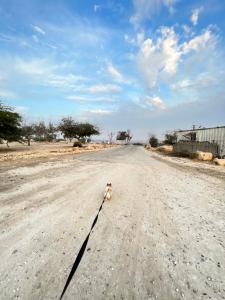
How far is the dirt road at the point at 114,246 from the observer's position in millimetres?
3191

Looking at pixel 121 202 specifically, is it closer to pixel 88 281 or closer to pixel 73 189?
pixel 73 189

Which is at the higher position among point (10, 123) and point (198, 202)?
point (10, 123)

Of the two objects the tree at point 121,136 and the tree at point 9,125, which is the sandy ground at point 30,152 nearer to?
the tree at point 9,125

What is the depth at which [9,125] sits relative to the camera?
31.7 metres

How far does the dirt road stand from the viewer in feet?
10.5

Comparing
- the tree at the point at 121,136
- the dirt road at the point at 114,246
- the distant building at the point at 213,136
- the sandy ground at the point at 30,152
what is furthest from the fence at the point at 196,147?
the tree at the point at 121,136

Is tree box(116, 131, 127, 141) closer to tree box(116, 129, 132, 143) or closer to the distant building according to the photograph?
tree box(116, 129, 132, 143)

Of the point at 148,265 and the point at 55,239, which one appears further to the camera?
the point at 55,239

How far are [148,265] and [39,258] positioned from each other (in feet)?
5.43

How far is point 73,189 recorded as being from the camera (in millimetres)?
8633

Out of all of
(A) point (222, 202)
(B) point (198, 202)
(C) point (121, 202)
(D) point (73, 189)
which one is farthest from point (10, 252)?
(A) point (222, 202)

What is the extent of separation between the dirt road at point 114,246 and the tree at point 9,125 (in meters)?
25.4

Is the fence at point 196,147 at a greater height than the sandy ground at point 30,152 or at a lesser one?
greater

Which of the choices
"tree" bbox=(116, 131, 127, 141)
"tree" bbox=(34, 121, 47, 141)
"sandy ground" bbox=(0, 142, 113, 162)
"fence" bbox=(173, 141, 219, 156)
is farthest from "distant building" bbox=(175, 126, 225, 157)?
"tree" bbox=(116, 131, 127, 141)
